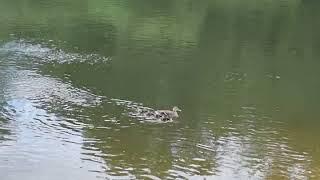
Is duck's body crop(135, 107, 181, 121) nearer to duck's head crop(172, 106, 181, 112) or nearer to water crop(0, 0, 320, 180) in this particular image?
duck's head crop(172, 106, 181, 112)

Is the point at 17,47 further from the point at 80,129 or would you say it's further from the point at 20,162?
the point at 20,162

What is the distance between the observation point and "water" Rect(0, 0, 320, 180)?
2042 cm

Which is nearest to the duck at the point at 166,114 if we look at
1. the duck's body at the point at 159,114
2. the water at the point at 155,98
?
the duck's body at the point at 159,114

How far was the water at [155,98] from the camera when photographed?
20.4m

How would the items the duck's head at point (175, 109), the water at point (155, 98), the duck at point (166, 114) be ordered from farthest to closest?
the duck's head at point (175, 109), the duck at point (166, 114), the water at point (155, 98)

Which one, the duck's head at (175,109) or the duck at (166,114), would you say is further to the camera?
the duck's head at (175,109)

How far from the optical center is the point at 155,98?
27.7 meters

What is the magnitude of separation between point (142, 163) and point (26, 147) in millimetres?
4337

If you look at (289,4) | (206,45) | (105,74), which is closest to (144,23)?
(206,45)

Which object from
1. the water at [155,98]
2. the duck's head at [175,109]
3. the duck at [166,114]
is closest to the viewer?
the water at [155,98]

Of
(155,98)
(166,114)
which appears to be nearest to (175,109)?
(166,114)

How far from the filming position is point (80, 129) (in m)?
23.2

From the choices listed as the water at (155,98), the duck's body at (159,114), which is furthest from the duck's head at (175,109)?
the water at (155,98)

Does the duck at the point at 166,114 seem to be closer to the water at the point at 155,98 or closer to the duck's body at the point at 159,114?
the duck's body at the point at 159,114
